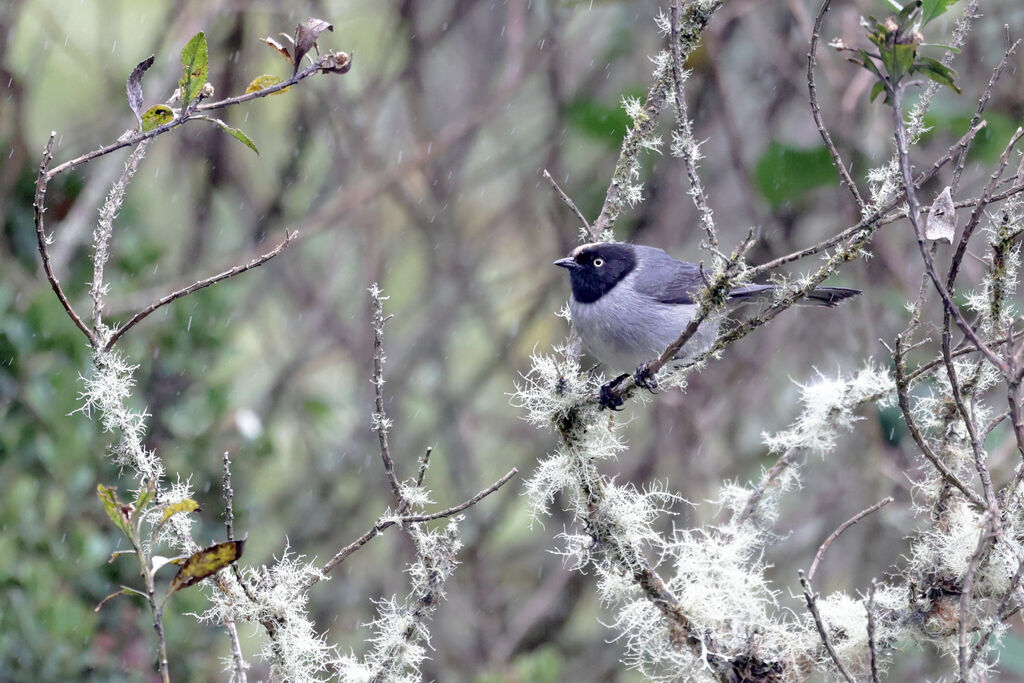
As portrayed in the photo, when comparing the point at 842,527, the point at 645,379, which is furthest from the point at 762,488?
the point at 842,527

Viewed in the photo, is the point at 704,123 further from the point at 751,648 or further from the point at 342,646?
the point at 751,648

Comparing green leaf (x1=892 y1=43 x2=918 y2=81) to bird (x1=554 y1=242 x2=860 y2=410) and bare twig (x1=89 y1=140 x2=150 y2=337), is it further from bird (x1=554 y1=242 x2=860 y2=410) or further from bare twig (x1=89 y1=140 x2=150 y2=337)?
bird (x1=554 y1=242 x2=860 y2=410)

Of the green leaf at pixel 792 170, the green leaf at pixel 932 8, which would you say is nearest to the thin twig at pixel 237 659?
the green leaf at pixel 932 8

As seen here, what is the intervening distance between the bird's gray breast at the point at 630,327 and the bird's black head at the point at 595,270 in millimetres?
34

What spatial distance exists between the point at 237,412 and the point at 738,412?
2758 mm

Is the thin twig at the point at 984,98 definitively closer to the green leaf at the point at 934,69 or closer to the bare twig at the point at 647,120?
the green leaf at the point at 934,69

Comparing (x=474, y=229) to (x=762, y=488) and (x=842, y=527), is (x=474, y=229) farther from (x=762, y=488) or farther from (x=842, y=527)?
(x=842, y=527)

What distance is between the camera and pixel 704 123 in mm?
5328

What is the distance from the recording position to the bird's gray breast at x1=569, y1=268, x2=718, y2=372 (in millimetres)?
3434

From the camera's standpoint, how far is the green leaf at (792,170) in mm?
4293

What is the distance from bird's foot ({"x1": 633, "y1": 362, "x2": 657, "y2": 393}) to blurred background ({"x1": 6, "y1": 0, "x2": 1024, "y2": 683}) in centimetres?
192

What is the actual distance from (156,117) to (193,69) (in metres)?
0.10

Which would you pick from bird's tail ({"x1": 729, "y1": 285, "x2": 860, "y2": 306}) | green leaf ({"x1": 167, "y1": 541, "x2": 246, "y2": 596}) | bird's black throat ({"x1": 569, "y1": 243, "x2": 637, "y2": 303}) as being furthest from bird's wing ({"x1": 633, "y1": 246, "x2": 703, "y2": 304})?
green leaf ({"x1": 167, "y1": 541, "x2": 246, "y2": 596})

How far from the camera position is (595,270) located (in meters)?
3.70
